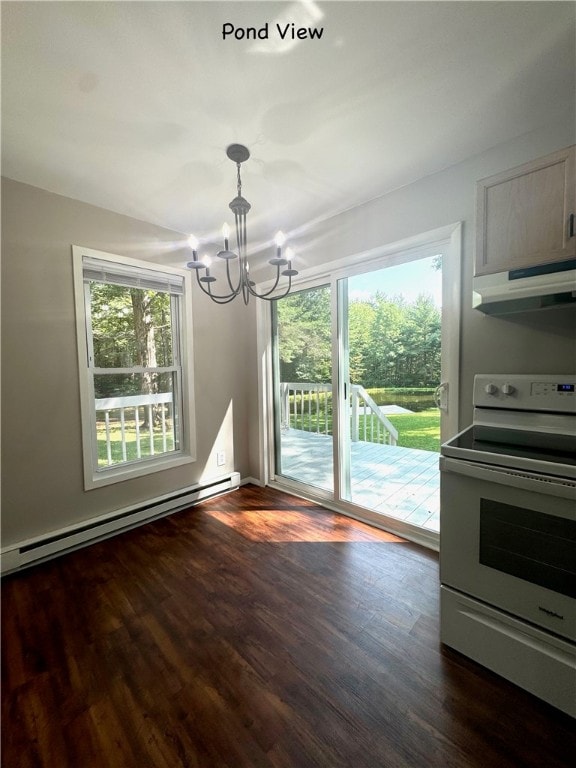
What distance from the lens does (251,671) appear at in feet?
4.25

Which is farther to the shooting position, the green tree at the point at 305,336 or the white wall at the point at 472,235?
the green tree at the point at 305,336

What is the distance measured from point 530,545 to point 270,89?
221 cm

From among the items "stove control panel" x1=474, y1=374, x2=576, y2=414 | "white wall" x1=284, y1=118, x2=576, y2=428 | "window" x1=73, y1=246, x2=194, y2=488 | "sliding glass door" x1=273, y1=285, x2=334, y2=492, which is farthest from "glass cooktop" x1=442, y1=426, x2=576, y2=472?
"window" x1=73, y1=246, x2=194, y2=488

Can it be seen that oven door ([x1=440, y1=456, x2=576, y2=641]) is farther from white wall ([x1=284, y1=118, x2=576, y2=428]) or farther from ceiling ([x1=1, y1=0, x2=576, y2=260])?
ceiling ([x1=1, y1=0, x2=576, y2=260])

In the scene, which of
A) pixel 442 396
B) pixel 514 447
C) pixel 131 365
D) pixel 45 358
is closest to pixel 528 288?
pixel 514 447

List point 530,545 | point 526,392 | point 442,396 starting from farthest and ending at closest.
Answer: point 442,396, point 526,392, point 530,545

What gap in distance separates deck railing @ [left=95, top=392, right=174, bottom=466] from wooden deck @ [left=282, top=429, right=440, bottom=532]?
126 cm

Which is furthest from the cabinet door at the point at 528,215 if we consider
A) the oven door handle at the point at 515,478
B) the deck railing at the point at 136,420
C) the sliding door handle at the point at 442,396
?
the deck railing at the point at 136,420

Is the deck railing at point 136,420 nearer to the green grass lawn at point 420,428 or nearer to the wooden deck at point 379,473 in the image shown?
the wooden deck at point 379,473

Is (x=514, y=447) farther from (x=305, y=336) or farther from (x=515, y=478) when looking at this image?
(x=305, y=336)

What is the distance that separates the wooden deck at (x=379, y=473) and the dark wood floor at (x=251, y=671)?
46cm

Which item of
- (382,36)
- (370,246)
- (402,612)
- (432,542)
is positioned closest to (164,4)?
(382,36)

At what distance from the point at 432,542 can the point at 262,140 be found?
274cm

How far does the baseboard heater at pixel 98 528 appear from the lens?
6.49ft
